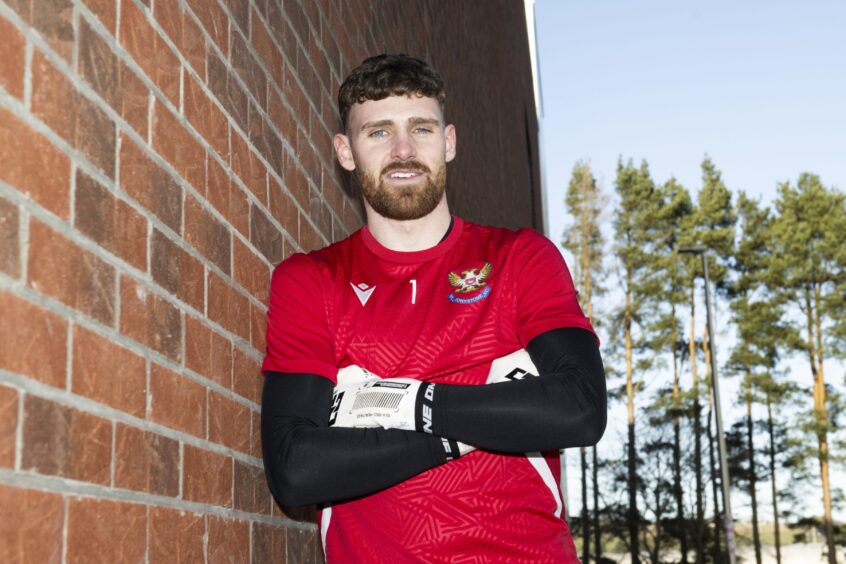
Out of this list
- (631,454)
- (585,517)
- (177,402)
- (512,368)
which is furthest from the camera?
(585,517)

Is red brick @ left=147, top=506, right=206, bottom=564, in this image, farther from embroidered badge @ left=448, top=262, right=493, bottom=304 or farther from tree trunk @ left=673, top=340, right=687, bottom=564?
tree trunk @ left=673, top=340, right=687, bottom=564

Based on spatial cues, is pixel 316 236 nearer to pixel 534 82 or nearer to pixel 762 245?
pixel 534 82

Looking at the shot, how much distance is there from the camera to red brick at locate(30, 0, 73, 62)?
146 cm

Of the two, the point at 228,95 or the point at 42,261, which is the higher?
the point at 228,95

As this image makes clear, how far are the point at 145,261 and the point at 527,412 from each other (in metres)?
0.91

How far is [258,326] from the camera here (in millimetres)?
2547

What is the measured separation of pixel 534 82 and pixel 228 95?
69.2ft

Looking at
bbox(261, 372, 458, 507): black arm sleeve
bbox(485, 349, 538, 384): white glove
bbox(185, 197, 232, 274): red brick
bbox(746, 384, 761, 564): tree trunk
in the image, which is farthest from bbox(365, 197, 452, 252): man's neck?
bbox(746, 384, 761, 564): tree trunk

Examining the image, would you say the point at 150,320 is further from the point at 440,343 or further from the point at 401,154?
the point at 401,154

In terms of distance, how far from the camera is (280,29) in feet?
9.44

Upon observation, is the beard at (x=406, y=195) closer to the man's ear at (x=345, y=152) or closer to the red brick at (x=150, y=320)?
the man's ear at (x=345, y=152)

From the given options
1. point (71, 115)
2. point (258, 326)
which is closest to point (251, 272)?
point (258, 326)

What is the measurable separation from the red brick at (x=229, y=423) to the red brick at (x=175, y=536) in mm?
221

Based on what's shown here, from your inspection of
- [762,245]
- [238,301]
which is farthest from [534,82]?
[762,245]
